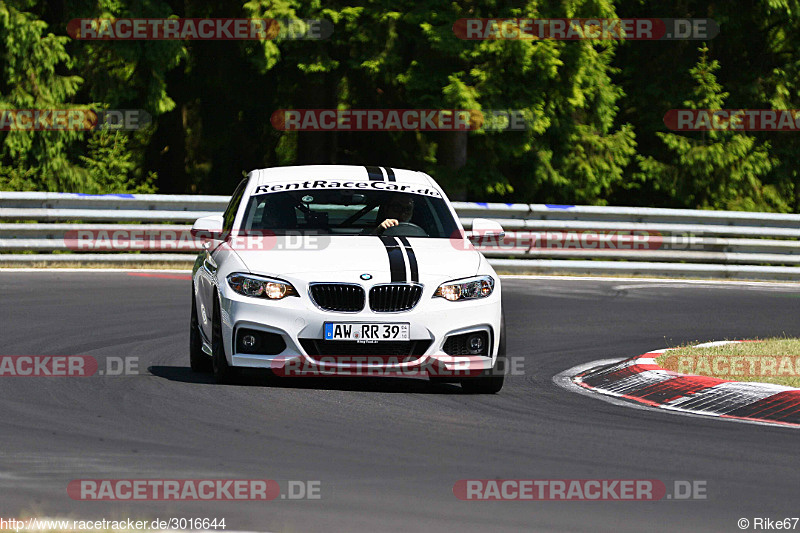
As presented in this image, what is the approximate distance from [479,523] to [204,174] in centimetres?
2573

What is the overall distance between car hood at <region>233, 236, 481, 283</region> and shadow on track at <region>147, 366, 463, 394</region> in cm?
77

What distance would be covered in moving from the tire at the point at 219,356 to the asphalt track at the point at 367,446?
11 cm

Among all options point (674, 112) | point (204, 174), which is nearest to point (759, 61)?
point (674, 112)

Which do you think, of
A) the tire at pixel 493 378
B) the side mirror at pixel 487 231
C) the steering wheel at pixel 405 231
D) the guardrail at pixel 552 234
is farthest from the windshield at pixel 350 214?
the guardrail at pixel 552 234

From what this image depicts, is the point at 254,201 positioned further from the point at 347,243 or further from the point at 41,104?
the point at 41,104

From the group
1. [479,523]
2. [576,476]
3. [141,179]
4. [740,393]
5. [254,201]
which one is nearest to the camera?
[479,523]

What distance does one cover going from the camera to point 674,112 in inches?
1161

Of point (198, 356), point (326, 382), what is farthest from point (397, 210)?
point (198, 356)

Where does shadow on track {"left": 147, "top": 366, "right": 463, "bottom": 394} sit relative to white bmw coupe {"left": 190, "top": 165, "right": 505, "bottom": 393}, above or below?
below

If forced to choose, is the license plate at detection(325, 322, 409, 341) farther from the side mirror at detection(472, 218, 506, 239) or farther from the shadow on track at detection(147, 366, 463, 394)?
the side mirror at detection(472, 218, 506, 239)

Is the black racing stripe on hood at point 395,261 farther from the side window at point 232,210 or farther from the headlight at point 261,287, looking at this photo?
the side window at point 232,210

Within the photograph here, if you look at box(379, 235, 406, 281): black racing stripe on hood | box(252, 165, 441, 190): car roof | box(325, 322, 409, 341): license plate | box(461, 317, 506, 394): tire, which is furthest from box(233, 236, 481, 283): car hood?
box(252, 165, 441, 190): car roof

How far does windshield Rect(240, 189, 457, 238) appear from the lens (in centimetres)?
1065

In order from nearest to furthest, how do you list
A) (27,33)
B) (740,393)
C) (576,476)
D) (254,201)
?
(576,476) → (740,393) → (254,201) → (27,33)
